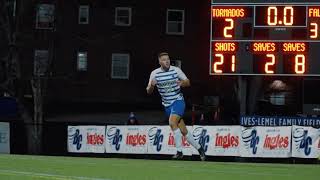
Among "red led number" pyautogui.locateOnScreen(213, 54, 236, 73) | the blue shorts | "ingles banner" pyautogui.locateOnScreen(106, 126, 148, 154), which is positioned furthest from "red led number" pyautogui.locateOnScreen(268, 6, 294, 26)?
the blue shorts

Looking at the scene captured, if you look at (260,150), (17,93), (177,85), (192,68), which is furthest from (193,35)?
(177,85)

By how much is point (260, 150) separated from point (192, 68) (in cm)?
2109

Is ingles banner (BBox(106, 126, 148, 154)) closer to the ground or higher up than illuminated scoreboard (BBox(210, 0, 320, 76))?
closer to the ground

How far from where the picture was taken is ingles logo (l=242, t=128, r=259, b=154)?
2402 cm

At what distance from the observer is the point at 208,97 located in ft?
148

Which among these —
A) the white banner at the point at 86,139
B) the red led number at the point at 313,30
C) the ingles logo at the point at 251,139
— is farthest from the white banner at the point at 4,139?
the red led number at the point at 313,30

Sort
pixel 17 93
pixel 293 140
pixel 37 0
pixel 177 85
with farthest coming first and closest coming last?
pixel 37 0 → pixel 17 93 → pixel 293 140 → pixel 177 85

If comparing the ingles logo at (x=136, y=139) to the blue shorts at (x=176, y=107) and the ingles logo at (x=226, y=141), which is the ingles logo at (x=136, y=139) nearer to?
the ingles logo at (x=226, y=141)

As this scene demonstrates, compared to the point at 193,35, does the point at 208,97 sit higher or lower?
lower

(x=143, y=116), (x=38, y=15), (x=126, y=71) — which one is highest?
(x=38, y=15)

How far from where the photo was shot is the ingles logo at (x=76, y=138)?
89.4 feet

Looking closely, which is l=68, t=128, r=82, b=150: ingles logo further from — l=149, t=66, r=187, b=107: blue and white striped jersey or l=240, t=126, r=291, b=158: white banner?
l=149, t=66, r=187, b=107: blue and white striped jersey

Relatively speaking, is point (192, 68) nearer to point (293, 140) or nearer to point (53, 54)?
point (53, 54)

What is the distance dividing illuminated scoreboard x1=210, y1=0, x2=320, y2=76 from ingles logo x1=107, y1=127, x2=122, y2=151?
5729 millimetres
